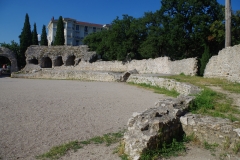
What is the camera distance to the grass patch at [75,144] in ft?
12.8

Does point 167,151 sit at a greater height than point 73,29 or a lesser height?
lesser

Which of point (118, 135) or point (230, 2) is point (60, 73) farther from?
point (118, 135)

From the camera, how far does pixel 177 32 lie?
26.7 m

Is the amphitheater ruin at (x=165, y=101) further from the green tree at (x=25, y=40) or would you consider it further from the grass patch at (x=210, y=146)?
the green tree at (x=25, y=40)

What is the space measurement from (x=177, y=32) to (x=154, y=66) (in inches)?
248

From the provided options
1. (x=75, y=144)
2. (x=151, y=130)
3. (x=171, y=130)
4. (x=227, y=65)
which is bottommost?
(x=75, y=144)

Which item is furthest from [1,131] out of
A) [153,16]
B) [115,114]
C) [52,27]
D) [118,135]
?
[52,27]

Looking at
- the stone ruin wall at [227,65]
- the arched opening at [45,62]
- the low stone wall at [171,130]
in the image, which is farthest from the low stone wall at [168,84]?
the arched opening at [45,62]

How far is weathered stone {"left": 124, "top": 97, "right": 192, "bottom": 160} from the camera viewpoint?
362 centimetres

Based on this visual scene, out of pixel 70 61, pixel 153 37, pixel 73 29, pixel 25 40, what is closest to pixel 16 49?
pixel 25 40

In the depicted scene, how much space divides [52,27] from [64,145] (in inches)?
2748

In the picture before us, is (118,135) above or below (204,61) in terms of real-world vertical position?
below

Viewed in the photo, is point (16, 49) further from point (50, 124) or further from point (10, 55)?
point (50, 124)

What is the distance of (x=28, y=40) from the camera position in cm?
4788
